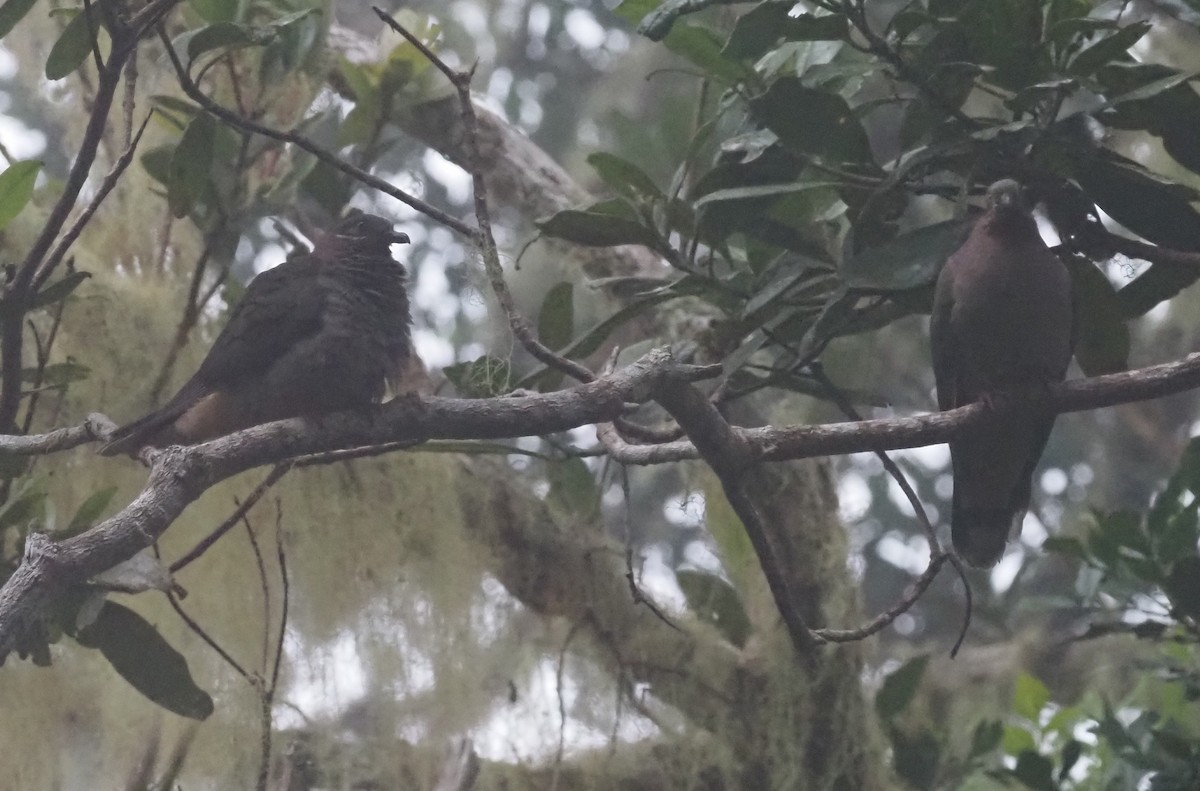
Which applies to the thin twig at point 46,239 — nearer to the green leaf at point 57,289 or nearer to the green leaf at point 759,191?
the green leaf at point 57,289

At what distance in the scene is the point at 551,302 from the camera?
254 centimetres

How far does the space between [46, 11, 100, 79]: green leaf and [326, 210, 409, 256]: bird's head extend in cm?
64

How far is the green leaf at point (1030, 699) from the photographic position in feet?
11.0

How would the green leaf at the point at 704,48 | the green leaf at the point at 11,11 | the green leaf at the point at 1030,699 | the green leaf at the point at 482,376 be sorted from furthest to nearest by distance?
the green leaf at the point at 1030,699 < the green leaf at the point at 482,376 < the green leaf at the point at 704,48 < the green leaf at the point at 11,11

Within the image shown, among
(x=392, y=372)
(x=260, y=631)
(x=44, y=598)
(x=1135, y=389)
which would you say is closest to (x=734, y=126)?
(x=392, y=372)

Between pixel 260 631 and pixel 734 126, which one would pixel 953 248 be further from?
pixel 260 631

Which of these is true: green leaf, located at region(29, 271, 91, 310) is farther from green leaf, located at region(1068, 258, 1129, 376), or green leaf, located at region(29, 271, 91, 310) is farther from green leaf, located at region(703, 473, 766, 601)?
green leaf, located at region(1068, 258, 1129, 376)

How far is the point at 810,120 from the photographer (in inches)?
82.2

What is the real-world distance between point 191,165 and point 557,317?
77 centimetres

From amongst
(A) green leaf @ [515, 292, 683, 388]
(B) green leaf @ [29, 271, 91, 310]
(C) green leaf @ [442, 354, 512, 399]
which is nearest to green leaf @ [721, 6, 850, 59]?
(A) green leaf @ [515, 292, 683, 388]

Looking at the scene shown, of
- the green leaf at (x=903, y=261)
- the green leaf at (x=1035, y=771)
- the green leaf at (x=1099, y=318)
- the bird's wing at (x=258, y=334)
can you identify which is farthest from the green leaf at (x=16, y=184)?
the green leaf at (x=1035, y=771)

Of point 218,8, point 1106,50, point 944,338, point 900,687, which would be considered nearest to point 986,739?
point 900,687

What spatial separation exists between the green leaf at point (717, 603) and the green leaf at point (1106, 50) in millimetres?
1413

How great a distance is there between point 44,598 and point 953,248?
1508mm
